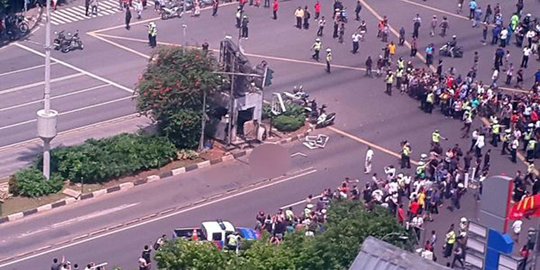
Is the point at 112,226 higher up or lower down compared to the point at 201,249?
lower down

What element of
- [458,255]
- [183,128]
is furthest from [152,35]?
[458,255]

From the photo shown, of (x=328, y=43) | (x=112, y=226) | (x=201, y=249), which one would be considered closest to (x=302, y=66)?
(x=328, y=43)

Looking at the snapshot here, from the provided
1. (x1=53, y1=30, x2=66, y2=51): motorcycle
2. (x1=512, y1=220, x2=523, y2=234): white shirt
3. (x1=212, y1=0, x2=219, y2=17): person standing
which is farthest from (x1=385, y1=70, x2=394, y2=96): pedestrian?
(x1=512, y1=220, x2=523, y2=234): white shirt

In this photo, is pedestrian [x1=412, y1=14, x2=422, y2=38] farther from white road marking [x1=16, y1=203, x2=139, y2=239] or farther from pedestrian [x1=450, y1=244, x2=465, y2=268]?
pedestrian [x1=450, y1=244, x2=465, y2=268]

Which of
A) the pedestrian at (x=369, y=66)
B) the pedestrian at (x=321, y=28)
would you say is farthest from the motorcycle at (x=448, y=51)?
the pedestrian at (x=321, y=28)

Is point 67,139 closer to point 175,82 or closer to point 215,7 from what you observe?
point 175,82

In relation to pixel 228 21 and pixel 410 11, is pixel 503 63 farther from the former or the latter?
pixel 228 21
